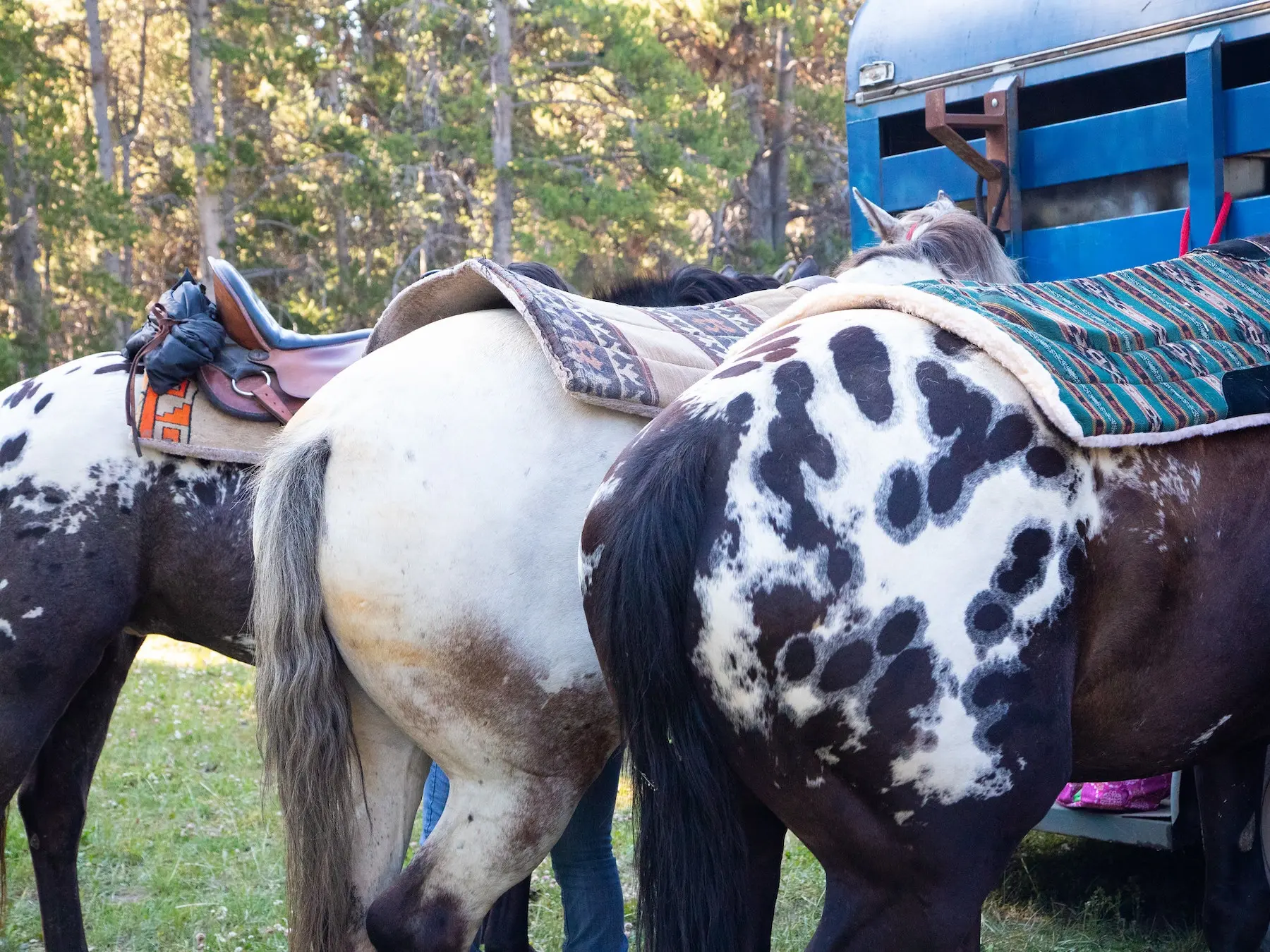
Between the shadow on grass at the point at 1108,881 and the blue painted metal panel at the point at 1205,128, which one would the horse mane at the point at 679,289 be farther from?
the shadow on grass at the point at 1108,881

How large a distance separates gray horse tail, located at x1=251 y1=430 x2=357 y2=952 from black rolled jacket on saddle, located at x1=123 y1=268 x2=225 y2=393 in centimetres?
84

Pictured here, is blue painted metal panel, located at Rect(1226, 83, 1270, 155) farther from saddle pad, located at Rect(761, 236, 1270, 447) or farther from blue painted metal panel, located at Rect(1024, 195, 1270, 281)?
saddle pad, located at Rect(761, 236, 1270, 447)

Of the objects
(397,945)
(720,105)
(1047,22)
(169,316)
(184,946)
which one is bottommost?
(184,946)

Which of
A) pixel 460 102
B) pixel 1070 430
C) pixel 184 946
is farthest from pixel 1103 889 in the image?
pixel 460 102

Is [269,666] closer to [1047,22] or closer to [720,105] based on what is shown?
[1047,22]

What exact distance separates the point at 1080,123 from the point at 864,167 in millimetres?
877

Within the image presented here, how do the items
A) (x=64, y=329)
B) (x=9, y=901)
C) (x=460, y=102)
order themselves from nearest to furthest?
(x=9, y=901), (x=460, y=102), (x=64, y=329)

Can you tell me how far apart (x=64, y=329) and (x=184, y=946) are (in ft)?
52.3

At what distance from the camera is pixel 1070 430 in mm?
1701

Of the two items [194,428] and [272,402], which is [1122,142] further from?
[194,428]

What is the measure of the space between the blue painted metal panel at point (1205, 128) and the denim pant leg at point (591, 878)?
2174 mm

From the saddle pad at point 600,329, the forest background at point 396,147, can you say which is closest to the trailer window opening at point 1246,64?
the saddle pad at point 600,329

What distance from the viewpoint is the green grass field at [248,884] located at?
354cm

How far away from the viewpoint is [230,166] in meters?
14.2
